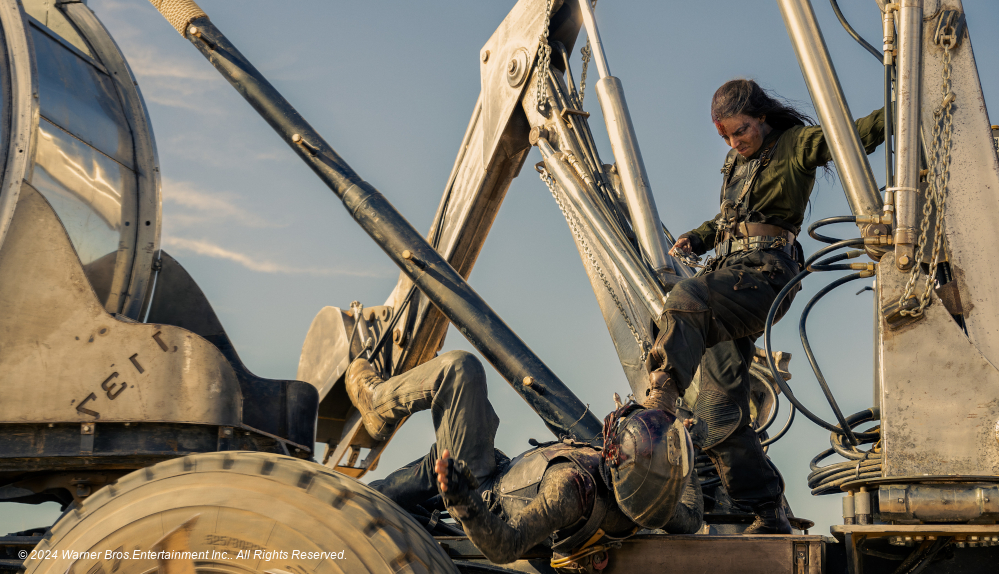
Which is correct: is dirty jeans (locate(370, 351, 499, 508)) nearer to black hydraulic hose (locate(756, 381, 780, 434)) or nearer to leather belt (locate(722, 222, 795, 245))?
leather belt (locate(722, 222, 795, 245))

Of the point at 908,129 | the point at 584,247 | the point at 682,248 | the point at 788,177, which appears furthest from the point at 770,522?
the point at 584,247

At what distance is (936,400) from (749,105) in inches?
65.9

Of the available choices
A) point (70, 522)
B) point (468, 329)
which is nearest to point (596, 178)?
point (468, 329)

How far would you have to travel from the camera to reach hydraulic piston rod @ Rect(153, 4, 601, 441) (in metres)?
4.77

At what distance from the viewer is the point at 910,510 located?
289 centimetres

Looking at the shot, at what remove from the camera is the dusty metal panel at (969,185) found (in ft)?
10.2

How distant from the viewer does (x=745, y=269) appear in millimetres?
3879

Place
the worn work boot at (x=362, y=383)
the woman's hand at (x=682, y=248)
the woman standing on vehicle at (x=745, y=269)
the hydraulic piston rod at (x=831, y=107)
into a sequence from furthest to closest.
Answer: the worn work boot at (x=362, y=383) → the woman's hand at (x=682, y=248) → the woman standing on vehicle at (x=745, y=269) → the hydraulic piston rod at (x=831, y=107)

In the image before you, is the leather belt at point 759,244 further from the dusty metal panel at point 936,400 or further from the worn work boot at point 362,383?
the worn work boot at point 362,383

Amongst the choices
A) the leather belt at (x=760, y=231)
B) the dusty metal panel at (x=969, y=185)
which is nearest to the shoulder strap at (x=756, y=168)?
the leather belt at (x=760, y=231)

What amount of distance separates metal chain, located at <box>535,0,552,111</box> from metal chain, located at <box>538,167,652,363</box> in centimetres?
48

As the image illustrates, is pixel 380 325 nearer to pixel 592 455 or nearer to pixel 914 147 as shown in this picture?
pixel 592 455

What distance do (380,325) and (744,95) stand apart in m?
3.64

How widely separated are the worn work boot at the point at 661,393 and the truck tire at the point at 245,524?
99cm
